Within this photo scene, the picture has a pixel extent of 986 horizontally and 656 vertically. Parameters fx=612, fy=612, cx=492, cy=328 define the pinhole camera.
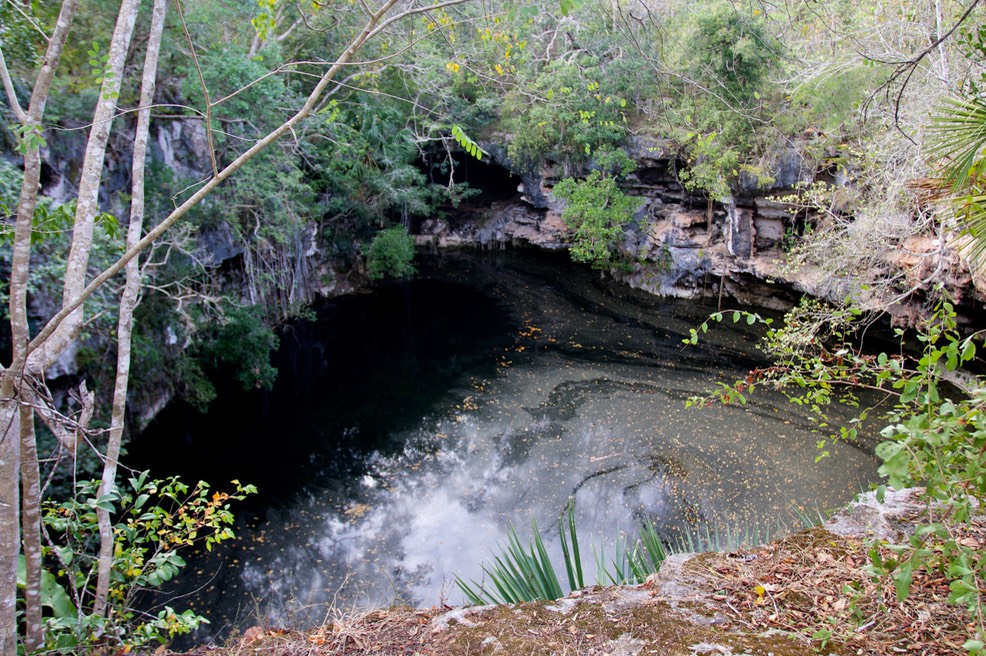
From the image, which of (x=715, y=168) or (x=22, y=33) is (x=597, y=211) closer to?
(x=715, y=168)

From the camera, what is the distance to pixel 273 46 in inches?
389

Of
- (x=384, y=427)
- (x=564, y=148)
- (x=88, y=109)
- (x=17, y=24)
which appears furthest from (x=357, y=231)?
(x=17, y=24)

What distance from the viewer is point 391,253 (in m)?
16.0

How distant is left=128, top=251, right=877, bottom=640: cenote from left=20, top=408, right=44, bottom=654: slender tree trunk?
2.10 meters

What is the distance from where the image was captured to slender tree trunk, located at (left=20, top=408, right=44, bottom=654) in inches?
99.4

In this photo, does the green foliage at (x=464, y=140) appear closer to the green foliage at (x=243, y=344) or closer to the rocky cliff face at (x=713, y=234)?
the green foliage at (x=243, y=344)

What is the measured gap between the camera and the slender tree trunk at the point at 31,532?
253cm

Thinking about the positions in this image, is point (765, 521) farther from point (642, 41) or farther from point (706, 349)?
point (642, 41)

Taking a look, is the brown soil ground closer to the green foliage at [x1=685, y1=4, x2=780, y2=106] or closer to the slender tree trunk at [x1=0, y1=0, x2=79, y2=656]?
the slender tree trunk at [x1=0, y1=0, x2=79, y2=656]

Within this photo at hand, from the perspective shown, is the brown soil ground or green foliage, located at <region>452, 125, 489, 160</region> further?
green foliage, located at <region>452, 125, 489, 160</region>

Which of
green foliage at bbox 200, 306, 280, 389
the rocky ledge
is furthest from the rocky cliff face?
green foliage at bbox 200, 306, 280, 389

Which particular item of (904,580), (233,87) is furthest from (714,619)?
(233,87)

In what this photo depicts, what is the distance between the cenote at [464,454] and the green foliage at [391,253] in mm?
2560

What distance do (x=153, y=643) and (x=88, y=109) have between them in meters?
6.28
